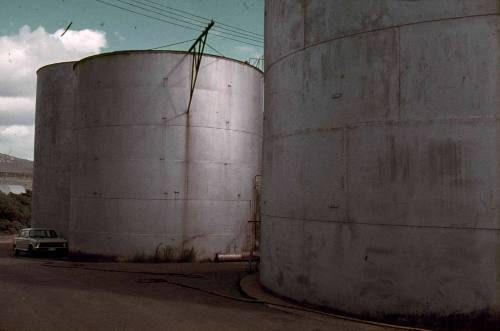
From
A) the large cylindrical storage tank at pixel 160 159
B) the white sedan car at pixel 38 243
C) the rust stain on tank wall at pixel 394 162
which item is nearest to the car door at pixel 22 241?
the white sedan car at pixel 38 243

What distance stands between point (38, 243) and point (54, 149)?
23.3 feet

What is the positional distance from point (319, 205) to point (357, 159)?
1305mm

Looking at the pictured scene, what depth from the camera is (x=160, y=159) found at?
19.4 meters

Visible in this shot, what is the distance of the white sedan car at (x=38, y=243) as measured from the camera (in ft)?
68.5

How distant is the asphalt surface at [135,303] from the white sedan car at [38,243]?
4.74 meters

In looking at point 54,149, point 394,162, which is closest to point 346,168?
point 394,162

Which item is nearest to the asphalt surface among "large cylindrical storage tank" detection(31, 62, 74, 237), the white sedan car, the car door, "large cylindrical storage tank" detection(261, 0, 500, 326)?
"large cylindrical storage tank" detection(261, 0, 500, 326)

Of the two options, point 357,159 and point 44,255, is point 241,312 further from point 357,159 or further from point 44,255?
point 44,255

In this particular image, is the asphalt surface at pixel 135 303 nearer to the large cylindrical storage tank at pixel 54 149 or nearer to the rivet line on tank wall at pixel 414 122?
the rivet line on tank wall at pixel 414 122

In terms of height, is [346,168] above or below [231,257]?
above

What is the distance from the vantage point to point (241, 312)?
31.2 ft

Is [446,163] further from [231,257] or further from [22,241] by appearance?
[22,241]

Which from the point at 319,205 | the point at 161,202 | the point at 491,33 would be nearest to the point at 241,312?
the point at 319,205

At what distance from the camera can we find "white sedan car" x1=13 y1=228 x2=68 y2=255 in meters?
20.9
